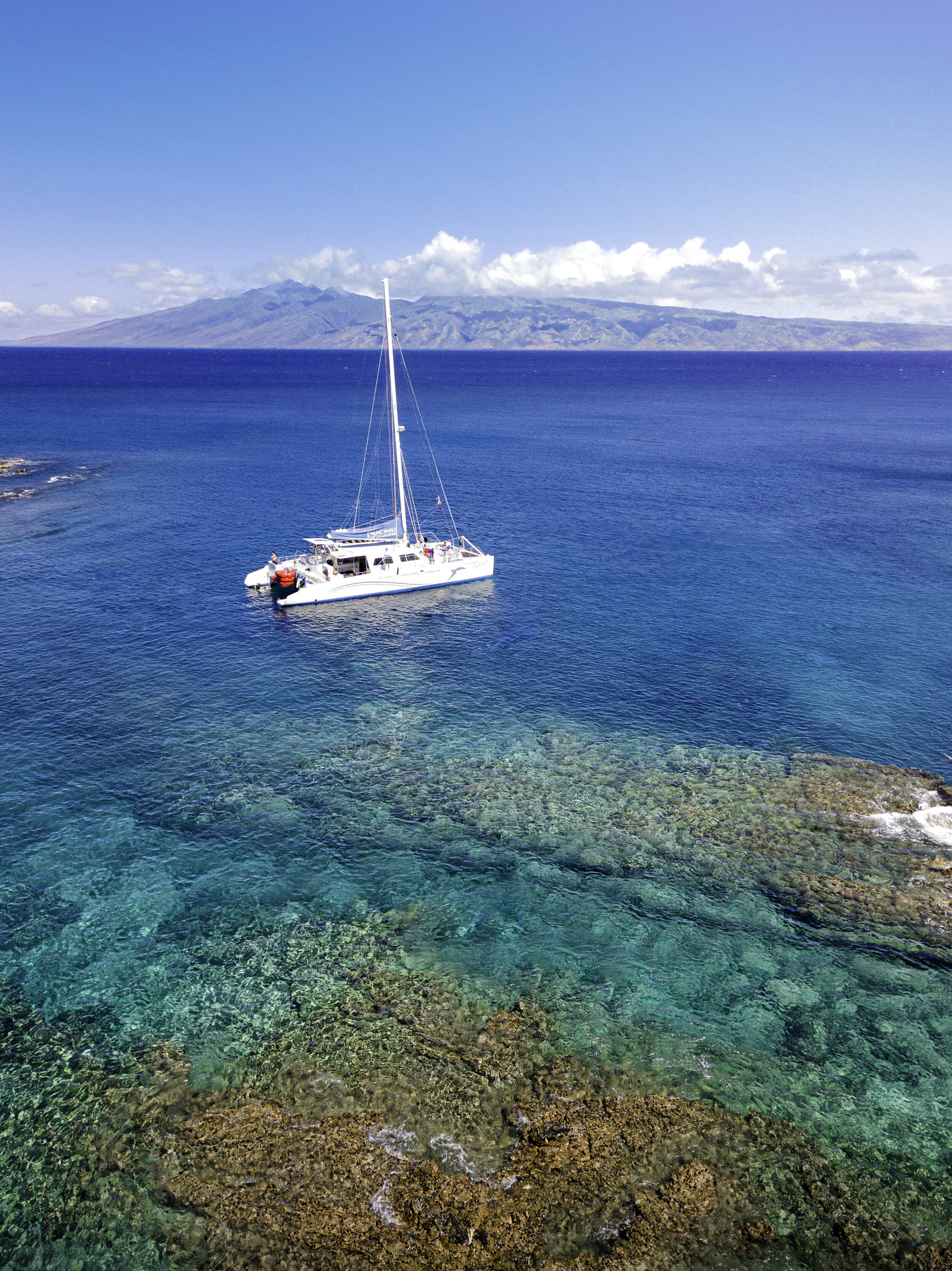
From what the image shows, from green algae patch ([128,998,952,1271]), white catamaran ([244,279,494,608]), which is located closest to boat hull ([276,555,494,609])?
white catamaran ([244,279,494,608])

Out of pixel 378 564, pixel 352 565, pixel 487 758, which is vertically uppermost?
pixel 352 565

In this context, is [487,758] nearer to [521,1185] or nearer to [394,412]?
[521,1185]

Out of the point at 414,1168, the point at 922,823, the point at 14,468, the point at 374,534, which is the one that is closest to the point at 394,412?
the point at 374,534

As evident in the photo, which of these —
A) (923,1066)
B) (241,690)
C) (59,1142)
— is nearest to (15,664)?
(241,690)

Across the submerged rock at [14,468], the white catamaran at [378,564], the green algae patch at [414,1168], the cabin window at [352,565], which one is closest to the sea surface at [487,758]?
the green algae patch at [414,1168]

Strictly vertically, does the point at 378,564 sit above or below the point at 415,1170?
above
